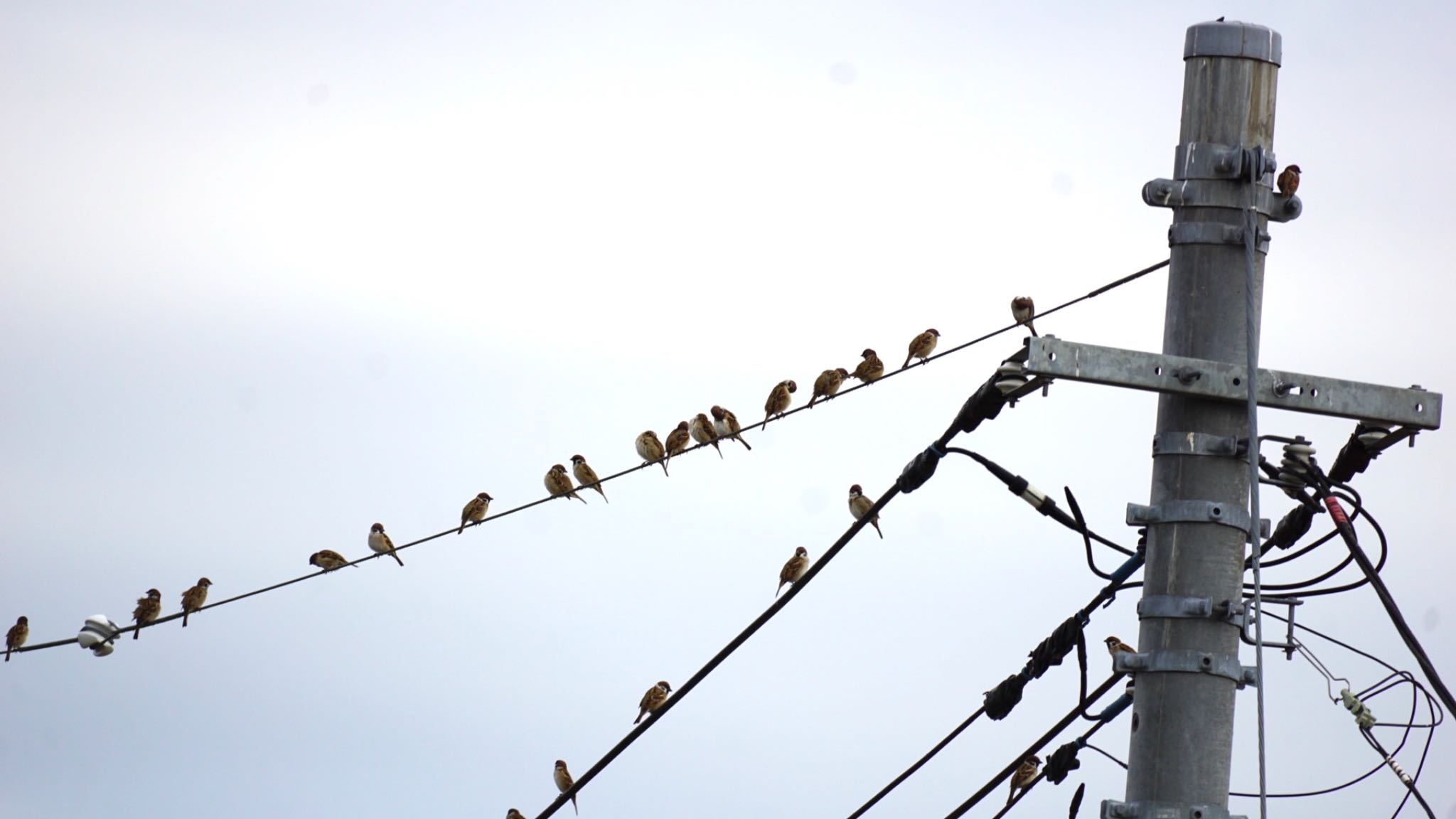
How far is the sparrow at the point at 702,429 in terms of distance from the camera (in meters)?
22.2

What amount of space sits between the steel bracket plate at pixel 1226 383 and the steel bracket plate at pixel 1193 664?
0.90m

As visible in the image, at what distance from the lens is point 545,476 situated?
23.2 metres

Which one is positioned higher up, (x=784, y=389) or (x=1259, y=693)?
(x=784, y=389)

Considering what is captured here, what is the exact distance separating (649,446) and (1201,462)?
50.7 ft

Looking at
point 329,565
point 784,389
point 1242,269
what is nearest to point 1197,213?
point 1242,269

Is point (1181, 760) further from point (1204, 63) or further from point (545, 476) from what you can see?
point (545, 476)

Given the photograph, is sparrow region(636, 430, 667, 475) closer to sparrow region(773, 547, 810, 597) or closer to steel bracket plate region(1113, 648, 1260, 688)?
sparrow region(773, 547, 810, 597)

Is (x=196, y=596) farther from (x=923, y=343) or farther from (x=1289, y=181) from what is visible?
(x=1289, y=181)

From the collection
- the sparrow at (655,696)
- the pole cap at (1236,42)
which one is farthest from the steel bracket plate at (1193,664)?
the sparrow at (655,696)

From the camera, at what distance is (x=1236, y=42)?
24.6 ft

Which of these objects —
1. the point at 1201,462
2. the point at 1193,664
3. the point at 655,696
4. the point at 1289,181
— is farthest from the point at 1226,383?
the point at 655,696

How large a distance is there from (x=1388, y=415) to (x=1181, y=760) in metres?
1.58

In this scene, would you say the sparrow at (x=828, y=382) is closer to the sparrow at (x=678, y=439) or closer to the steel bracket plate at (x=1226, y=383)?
the sparrow at (x=678, y=439)

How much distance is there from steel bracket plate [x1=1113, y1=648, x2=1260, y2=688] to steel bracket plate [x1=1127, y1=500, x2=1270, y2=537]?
1.50ft
